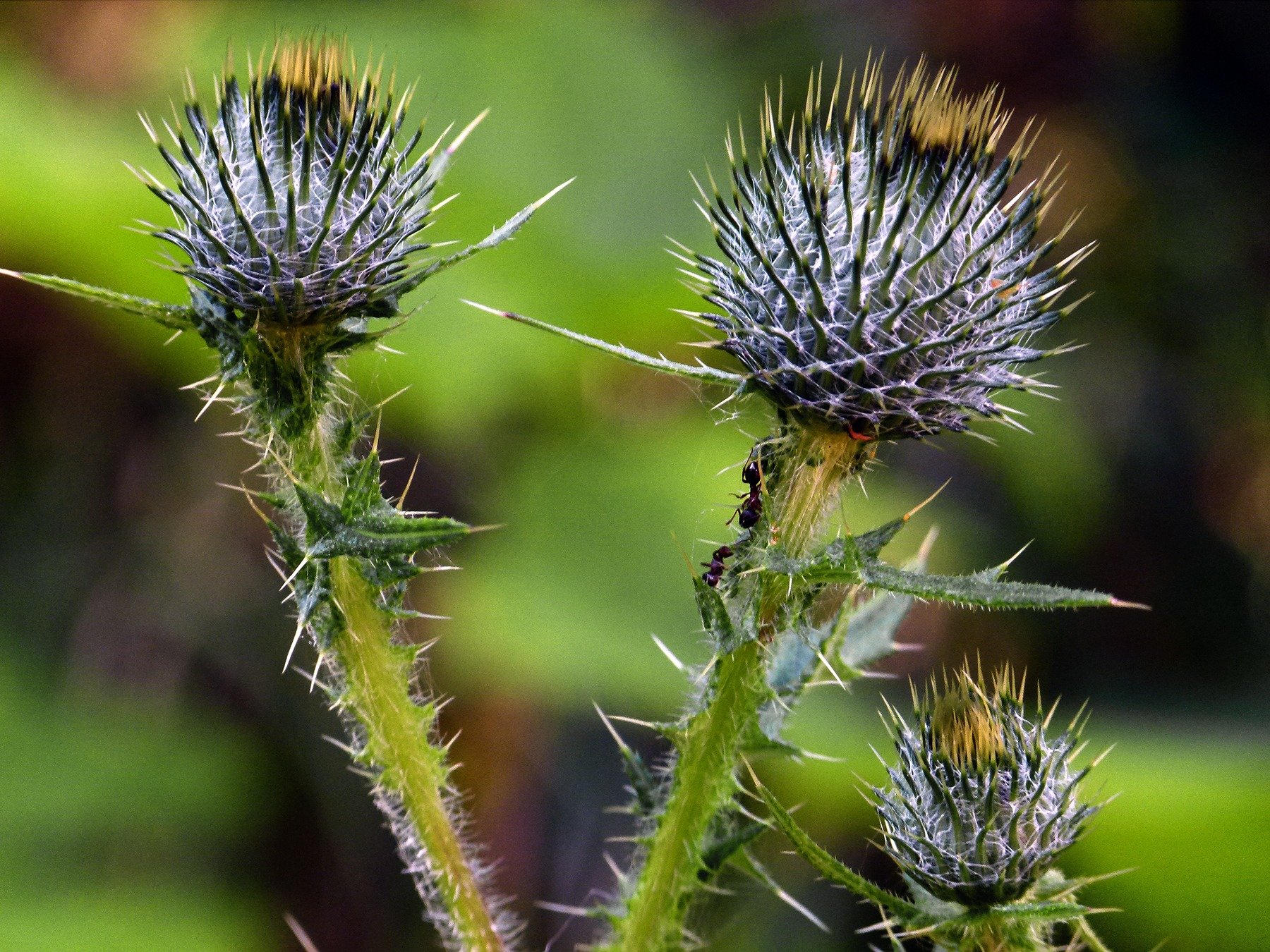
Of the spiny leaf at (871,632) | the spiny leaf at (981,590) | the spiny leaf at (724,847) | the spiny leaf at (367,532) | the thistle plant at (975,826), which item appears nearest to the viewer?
the spiny leaf at (981,590)

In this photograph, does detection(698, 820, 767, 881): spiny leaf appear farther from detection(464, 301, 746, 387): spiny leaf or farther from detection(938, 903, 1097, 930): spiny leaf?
detection(464, 301, 746, 387): spiny leaf

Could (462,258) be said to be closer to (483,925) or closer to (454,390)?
(483,925)

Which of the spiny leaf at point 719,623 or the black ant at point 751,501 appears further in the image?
the black ant at point 751,501

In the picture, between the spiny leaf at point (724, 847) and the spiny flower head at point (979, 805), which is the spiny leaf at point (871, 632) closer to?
the spiny flower head at point (979, 805)

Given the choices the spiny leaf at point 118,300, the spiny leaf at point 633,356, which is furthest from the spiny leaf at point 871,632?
the spiny leaf at point 118,300

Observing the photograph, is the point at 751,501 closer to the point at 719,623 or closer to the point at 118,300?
the point at 719,623

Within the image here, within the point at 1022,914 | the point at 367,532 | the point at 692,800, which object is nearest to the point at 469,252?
the point at 367,532

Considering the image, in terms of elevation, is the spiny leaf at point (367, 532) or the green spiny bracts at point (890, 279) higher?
the green spiny bracts at point (890, 279)
